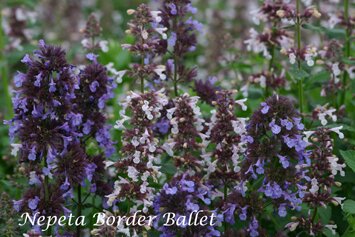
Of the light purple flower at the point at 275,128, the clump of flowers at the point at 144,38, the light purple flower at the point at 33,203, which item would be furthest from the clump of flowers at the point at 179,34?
the light purple flower at the point at 33,203

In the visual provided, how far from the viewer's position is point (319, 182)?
3789mm

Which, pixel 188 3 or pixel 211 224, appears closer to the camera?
pixel 211 224

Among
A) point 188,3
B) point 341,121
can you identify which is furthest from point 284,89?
point 188,3

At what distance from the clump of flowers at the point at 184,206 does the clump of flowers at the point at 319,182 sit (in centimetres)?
54

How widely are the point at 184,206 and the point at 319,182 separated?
0.84 metres

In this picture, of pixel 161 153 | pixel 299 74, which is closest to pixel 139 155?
pixel 161 153

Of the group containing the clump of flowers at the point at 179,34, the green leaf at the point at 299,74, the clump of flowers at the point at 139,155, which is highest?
the clump of flowers at the point at 179,34

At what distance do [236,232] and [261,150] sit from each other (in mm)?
484

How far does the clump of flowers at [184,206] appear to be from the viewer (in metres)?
3.49

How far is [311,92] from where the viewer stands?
6.29 meters

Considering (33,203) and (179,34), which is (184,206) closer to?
(33,203)

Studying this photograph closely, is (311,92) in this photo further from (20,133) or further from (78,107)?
(20,133)

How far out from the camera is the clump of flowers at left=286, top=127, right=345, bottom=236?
12.3 feet

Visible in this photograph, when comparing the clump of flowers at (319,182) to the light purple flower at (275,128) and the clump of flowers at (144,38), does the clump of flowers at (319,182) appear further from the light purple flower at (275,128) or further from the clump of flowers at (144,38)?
the clump of flowers at (144,38)
